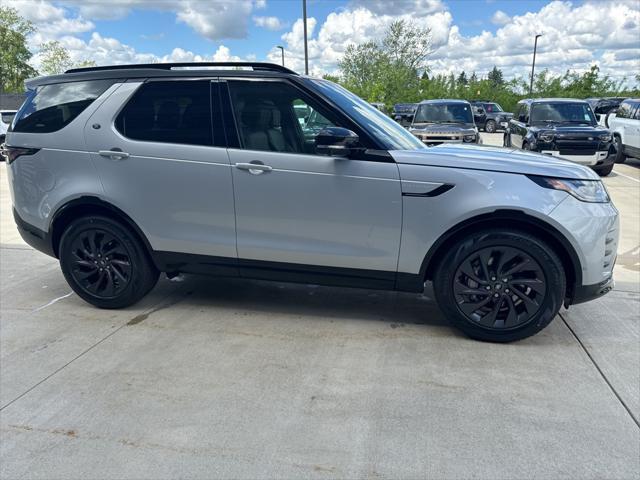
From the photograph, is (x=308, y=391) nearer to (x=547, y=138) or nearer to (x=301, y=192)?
(x=301, y=192)

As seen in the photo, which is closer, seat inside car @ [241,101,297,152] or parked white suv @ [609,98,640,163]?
seat inside car @ [241,101,297,152]

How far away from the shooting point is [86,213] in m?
4.33

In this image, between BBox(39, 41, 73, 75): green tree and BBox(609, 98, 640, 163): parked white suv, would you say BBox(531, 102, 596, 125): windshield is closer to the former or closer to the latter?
BBox(609, 98, 640, 163): parked white suv

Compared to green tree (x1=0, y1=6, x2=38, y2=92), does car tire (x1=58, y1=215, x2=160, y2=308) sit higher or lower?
lower

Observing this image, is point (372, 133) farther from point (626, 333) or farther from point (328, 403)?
point (626, 333)

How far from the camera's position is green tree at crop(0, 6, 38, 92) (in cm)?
4372

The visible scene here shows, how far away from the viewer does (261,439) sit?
2670 millimetres

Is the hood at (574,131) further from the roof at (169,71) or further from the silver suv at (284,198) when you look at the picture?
the roof at (169,71)

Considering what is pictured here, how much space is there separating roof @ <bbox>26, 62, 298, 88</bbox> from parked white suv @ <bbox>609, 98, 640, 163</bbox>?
479 inches

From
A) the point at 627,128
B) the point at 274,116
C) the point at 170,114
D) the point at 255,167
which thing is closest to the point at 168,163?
the point at 170,114

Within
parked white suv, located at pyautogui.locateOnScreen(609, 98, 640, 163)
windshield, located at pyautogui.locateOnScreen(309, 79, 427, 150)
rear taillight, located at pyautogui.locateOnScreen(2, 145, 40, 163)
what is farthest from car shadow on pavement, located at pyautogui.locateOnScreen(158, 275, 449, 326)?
parked white suv, located at pyautogui.locateOnScreen(609, 98, 640, 163)

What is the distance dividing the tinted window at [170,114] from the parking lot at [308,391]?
57.4 inches

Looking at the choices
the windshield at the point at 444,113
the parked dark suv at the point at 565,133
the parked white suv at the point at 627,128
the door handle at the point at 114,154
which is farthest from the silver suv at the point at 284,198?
the parked white suv at the point at 627,128

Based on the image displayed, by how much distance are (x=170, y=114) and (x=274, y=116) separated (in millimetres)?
830
